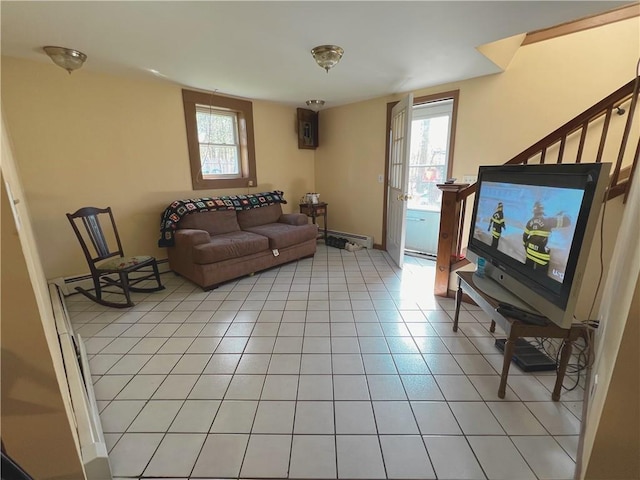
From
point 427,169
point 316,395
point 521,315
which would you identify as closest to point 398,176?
point 427,169

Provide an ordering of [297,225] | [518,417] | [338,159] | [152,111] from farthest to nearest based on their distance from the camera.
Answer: [338,159], [297,225], [152,111], [518,417]

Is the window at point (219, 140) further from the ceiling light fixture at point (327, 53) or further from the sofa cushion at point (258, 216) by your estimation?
the ceiling light fixture at point (327, 53)

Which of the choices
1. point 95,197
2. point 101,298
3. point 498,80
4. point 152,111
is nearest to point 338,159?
point 498,80

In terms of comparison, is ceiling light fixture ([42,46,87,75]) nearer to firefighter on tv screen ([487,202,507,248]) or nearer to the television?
the television

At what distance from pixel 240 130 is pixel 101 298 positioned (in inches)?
106

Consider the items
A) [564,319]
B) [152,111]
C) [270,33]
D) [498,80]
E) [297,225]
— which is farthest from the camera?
[297,225]

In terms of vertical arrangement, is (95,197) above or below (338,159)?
below

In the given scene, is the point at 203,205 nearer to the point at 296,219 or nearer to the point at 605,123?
the point at 296,219

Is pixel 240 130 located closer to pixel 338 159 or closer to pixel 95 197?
pixel 338 159

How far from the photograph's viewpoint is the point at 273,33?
210 cm

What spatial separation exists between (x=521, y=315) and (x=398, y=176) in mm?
2504

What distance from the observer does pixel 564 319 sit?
1.33 metres

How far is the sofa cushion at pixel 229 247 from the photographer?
9.63ft

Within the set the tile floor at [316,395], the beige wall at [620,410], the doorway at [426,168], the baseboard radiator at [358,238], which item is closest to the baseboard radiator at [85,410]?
the tile floor at [316,395]
